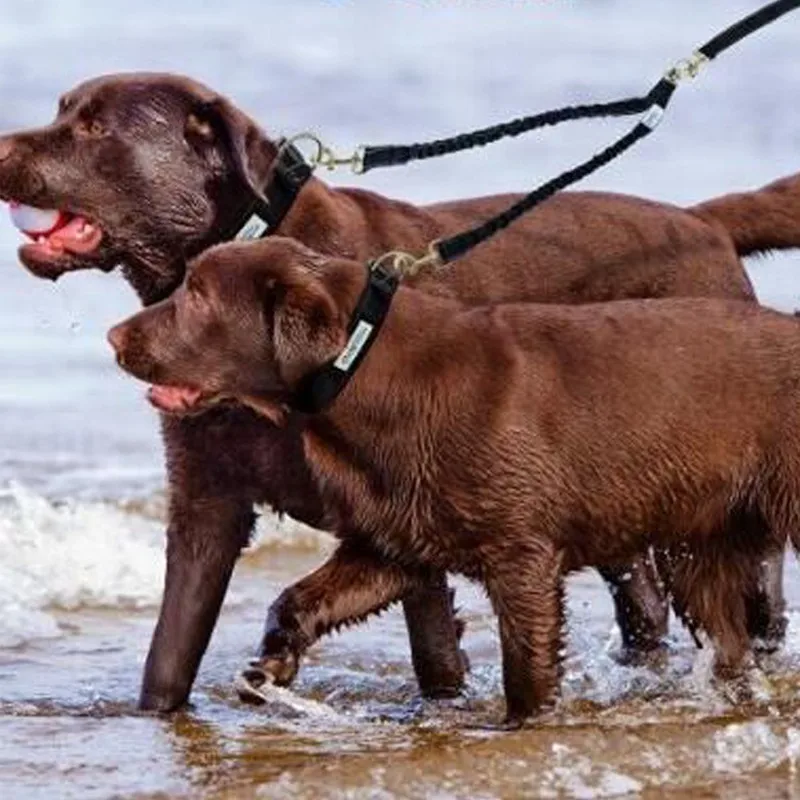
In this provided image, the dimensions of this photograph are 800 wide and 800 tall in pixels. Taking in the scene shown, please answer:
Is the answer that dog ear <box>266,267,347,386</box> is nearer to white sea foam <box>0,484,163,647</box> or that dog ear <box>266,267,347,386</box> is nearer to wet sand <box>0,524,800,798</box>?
wet sand <box>0,524,800,798</box>

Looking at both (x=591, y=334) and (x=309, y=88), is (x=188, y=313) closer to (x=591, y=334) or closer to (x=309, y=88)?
(x=591, y=334)

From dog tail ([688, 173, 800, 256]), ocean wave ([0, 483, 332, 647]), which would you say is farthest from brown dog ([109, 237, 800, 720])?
ocean wave ([0, 483, 332, 647])

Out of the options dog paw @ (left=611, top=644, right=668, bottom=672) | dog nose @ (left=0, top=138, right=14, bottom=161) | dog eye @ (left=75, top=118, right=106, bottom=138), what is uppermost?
dog eye @ (left=75, top=118, right=106, bottom=138)

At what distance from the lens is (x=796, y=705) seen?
8.86m

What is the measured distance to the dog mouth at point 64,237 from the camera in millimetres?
8641

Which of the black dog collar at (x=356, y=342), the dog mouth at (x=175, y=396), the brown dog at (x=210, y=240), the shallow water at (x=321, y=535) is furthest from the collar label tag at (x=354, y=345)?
the shallow water at (x=321, y=535)

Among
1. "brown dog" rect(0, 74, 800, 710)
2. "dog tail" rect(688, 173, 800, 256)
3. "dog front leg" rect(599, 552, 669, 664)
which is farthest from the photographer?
"dog front leg" rect(599, 552, 669, 664)

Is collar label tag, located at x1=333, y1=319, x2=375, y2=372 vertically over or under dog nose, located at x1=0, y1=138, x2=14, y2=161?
under

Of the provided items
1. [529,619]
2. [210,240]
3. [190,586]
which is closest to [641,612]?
[190,586]

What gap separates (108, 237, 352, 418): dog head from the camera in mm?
8117

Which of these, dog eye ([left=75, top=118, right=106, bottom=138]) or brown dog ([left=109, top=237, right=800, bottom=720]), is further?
dog eye ([left=75, top=118, right=106, bottom=138])

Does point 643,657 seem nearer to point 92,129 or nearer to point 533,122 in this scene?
point 533,122

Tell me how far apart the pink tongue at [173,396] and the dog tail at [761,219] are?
207 centimetres

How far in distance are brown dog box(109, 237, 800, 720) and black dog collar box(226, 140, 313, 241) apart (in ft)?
0.92
